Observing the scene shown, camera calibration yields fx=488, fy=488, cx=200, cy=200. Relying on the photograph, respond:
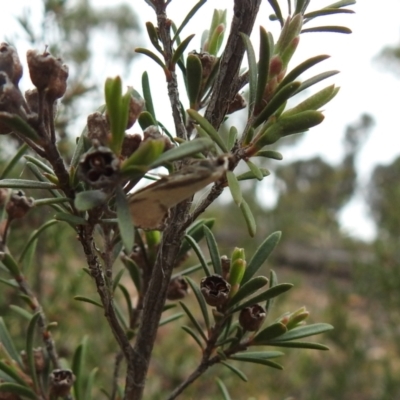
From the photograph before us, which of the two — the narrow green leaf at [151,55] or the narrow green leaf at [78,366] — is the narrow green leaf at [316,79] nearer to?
the narrow green leaf at [151,55]

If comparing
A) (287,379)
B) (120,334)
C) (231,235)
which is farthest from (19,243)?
(231,235)

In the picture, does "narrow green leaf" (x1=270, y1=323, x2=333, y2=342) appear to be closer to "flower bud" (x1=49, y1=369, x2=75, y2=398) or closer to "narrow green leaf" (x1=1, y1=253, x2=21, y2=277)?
"flower bud" (x1=49, y1=369, x2=75, y2=398)

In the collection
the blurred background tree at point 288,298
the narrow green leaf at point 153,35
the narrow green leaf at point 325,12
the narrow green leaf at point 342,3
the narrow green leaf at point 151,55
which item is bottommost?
the blurred background tree at point 288,298

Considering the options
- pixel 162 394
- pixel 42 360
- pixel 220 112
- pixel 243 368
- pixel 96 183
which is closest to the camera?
pixel 96 183

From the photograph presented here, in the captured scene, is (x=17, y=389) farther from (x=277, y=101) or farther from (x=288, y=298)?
(x=288, y=298)

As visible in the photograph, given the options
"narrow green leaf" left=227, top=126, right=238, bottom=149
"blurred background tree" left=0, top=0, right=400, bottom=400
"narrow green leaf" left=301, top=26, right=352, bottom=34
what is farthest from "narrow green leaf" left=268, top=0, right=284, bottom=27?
"blurred background tree" left=0, top=0, right=400, bottom=400

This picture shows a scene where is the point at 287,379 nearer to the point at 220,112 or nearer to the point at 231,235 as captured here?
the point at 220,112

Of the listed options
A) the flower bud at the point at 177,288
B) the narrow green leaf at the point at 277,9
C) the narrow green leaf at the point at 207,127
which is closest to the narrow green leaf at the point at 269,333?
the flower bud at the point at 177,288
